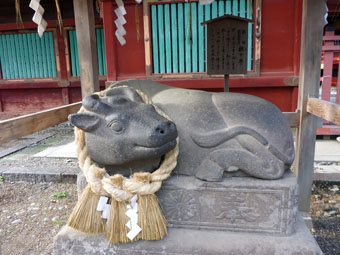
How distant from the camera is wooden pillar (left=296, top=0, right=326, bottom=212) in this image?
2.70m

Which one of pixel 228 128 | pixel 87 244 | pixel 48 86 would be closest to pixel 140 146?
pixel 228 128

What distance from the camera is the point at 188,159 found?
5.59 feet

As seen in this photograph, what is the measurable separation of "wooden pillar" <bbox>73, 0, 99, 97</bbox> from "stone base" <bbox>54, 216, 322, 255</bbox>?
1395mm

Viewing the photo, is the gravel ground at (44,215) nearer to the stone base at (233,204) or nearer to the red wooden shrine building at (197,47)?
the stone base at (233,204)

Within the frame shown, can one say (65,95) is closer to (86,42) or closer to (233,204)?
(86,42)

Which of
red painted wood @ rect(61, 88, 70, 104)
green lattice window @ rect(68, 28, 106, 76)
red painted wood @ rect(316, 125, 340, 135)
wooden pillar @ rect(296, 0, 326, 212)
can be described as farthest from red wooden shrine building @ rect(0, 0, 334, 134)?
wooden pillar @ rect(296, 0, 326, 212)

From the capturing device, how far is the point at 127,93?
5.74ft

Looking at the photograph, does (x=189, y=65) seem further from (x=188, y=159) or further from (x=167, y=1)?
(x=188, y=159)

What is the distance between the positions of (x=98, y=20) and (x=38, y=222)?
504cm

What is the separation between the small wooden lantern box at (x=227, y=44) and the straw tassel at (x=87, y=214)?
2114 millimetres

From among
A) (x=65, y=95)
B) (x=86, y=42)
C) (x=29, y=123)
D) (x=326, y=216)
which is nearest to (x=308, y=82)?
(x=326, y=216)

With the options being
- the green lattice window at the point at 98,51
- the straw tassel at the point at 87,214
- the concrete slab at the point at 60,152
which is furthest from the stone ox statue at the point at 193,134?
the green lattice window at the point at 98,51

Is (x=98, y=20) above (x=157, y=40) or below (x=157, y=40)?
above

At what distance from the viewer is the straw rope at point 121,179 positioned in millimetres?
1551
